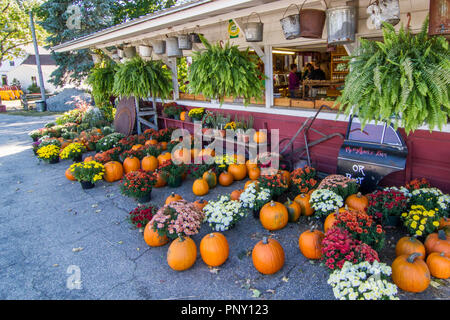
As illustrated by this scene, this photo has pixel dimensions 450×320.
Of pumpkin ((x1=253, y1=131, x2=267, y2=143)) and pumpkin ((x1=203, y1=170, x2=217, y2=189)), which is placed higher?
pumpkin ((x1=253, y1=131, x2=267, y2=143))

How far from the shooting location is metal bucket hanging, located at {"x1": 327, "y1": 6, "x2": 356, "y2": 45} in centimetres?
308

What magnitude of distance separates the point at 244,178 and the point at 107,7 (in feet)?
44.4

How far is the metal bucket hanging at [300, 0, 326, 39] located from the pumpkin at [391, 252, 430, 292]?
2.57 metres

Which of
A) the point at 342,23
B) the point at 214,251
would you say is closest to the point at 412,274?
the point at 214,251

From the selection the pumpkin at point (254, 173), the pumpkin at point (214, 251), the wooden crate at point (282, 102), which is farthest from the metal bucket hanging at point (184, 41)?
the pumpkin at point (214, 251)

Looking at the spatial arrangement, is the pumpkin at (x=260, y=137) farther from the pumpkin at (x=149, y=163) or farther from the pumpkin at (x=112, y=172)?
the pumpkin at (x=112, y=172)

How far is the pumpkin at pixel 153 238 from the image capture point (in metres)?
3.46

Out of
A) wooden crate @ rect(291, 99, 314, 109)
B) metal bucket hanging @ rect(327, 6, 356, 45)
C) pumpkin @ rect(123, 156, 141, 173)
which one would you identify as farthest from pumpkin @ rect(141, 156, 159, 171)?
metal bucket hanging @ rect(327, 6, 356, 45)

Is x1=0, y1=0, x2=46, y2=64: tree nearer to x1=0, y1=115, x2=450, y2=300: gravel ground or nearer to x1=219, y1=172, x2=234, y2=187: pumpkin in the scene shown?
x1=0, y1=115, x2=450, y2=300: gravel ground

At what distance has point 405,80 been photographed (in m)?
2.21

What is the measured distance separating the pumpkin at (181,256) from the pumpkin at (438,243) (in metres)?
2.32

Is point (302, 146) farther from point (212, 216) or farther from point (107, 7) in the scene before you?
point (107, 7)

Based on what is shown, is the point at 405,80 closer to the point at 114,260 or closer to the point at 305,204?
the point at 305,204

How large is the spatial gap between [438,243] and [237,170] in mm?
3161
